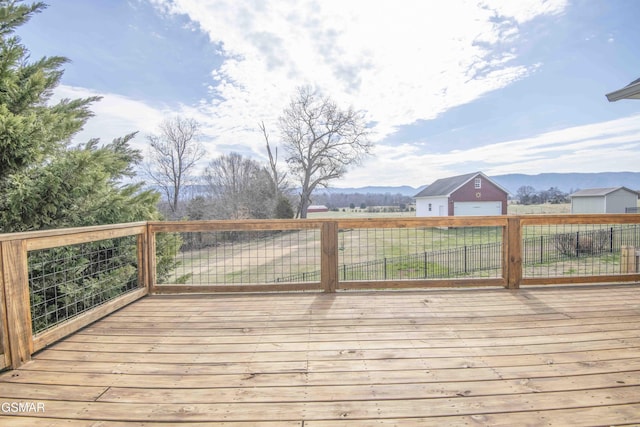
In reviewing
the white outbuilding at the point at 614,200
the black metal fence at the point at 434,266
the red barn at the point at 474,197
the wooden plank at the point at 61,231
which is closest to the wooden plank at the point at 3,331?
the wooden plank at the point at 61,231

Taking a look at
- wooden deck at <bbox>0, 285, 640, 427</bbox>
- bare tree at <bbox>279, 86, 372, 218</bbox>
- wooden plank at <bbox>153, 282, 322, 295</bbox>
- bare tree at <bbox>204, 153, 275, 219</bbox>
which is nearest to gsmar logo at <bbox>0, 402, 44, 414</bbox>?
wooden deck at <bbox>0, 285, 640, 427</bbox>

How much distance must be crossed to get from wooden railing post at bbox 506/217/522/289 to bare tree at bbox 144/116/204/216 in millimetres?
19395

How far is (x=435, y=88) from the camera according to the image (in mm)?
8531

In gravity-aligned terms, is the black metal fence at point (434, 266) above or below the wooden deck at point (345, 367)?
below

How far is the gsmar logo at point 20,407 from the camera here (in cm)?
150

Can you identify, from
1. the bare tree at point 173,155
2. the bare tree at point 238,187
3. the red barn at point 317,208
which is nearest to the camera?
the bare tree at point 173,155

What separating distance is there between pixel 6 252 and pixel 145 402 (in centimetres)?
140

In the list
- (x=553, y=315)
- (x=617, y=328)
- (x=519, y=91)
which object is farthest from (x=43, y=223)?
(x=519, y=91)

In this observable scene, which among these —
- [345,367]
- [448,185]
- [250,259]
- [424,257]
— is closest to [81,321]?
[345,367]

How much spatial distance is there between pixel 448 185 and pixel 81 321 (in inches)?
925

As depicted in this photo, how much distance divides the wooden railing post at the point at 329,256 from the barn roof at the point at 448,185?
1940 cm

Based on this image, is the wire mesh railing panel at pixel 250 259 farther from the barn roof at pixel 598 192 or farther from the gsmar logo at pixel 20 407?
the barn roof at pixel 598 192

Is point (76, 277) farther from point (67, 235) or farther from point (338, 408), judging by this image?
point (338, 408)

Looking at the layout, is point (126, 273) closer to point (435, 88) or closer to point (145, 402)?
point (145, 402)
